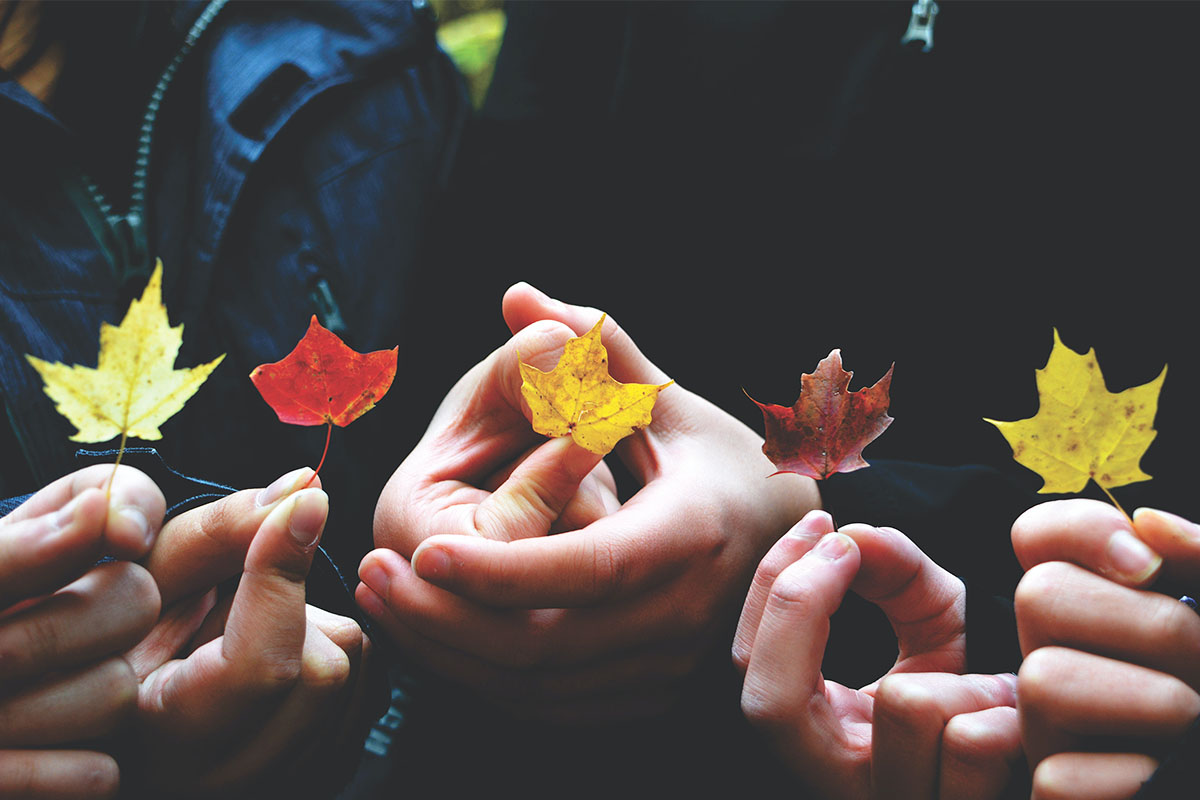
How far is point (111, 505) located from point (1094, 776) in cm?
98

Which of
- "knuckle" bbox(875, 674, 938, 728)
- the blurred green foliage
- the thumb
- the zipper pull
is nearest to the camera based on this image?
"knuckle" bbox(875, 674, 938, 728)

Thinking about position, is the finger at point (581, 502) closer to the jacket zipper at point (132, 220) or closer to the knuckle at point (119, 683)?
the knuckle at point (119, 683)

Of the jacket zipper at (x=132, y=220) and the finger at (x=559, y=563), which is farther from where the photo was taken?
the jacket zipper at (x=132, y=220)

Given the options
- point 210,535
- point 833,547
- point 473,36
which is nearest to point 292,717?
point 210,535

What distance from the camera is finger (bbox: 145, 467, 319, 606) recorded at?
0.74 m

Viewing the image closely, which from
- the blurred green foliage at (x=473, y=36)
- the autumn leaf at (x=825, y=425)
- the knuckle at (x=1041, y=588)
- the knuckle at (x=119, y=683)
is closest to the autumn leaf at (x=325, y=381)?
the knuckle at (x=119, y=683)

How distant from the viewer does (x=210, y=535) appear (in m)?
0.74

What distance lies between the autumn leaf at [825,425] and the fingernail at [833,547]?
0.09 metres

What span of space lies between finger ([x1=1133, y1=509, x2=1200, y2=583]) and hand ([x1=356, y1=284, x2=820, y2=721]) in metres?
0.49

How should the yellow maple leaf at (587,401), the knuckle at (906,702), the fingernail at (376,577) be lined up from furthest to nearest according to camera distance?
the fingernail at (376,577)
the yellow maple leaf at (587,401)
the knuckle at (906,702)

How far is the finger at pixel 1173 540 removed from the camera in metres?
0.62

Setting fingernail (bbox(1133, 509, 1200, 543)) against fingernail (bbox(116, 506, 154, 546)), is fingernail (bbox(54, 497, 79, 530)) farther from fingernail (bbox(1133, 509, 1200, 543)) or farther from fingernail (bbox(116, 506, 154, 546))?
fingernail (bbox(1133, 509, 1200, 543))

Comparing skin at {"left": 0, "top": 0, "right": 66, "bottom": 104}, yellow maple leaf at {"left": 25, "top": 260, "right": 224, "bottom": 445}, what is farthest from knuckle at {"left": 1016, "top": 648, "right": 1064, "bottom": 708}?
skin at {"left": 0, "top": 0, "right": 66, "bottom": 104}

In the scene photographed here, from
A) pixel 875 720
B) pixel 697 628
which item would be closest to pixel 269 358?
pixel 697 628
